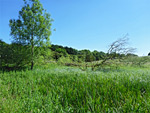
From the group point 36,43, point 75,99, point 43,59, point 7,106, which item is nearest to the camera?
point 7,106

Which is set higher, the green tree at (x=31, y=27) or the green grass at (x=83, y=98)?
the green tree at (x=31, y=27)

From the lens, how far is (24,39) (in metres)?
6.13

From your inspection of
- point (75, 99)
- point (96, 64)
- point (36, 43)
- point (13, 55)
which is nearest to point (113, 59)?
point (96, 64)

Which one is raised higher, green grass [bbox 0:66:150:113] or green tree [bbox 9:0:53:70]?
green tree [bbox 9:0:53:70]

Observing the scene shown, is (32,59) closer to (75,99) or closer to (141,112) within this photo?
(75,99)

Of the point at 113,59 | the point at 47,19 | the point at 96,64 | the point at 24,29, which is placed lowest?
the point at 96,64

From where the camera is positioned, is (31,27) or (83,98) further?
(31,27)

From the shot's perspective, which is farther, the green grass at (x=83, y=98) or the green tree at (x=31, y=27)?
the green tree at (x=31, y=27)

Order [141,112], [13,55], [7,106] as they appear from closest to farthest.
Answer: [141,112]
[7,106]
[13,55]

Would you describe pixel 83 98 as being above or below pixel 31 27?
below

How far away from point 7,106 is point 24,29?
18.9 ft

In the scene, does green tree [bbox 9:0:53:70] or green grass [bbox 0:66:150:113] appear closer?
green grass [bbox 0:66:150:113]

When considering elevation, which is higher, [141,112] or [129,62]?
[129,62]

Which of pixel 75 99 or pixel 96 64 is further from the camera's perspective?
pixel 96 64
